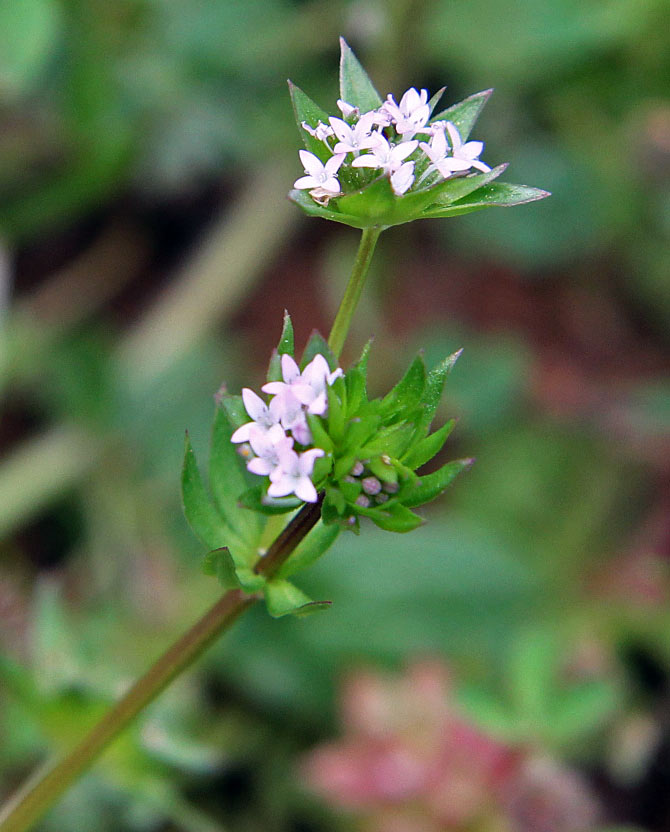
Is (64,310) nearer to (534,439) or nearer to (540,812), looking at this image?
(534,439)

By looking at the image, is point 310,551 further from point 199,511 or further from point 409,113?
point 409,113

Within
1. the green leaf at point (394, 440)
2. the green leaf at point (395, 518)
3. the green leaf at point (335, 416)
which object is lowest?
the green leaf at point (395, 518)

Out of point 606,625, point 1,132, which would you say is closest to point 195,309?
point 1,132

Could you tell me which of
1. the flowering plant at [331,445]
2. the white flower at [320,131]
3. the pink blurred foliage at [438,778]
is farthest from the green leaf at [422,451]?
the pink blurred foliage at [438,778]

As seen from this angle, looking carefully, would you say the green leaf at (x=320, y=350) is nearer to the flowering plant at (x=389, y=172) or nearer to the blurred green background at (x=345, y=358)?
the flowering plant at (x=389, y=172)

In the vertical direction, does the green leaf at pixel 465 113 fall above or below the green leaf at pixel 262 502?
above

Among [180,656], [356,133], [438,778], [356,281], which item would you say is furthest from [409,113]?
[438,778]
